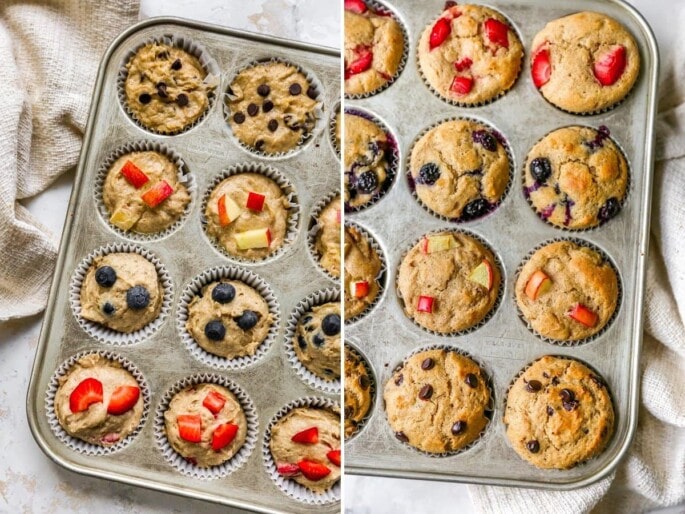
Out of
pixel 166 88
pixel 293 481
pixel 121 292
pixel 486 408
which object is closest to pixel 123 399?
pixel 121 292

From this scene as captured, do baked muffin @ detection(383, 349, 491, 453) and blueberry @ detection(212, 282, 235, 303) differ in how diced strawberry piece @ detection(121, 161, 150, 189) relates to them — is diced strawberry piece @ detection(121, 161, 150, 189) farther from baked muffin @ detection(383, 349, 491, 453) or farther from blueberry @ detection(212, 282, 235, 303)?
baked muffin @ detection(383, 349, 491, 453)

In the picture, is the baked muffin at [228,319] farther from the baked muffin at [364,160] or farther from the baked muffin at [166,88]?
the baked muffin at [364,160]

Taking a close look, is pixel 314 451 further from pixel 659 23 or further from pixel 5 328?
pixel 659 23

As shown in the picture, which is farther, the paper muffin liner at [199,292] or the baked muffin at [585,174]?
the paper muffin liner at [199,292]

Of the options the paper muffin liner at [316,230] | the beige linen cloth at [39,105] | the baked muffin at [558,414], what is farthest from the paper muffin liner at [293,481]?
the beige linen cloth at [39,105]

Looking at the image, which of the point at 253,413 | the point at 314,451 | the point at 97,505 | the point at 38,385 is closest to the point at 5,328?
the point at 38,385
